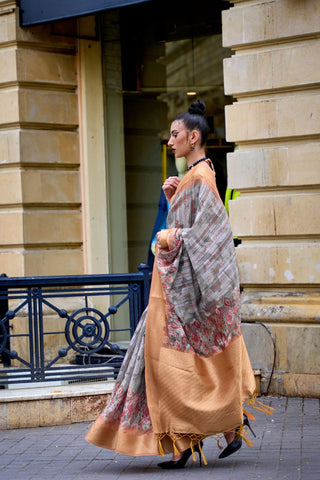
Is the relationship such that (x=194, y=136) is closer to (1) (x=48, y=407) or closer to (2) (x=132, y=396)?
(2) (x=132, y=396)

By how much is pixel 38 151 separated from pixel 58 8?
5.25 ft

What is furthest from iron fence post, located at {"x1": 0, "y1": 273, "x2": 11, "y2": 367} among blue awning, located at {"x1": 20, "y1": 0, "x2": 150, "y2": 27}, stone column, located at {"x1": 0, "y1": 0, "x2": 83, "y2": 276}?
blue awning, located at {"x1": 20, "y1": 0, "x2": 150, "y2": 27}

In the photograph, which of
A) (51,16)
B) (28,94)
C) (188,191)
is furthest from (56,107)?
(188,191)

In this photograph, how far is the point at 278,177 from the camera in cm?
823

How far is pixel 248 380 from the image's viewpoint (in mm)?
5812

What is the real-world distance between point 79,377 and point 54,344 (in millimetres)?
2859

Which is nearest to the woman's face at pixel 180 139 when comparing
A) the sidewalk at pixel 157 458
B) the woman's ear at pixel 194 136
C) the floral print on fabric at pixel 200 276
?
the woman's ear at pixel 194 136

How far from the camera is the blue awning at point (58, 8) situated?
9461mm

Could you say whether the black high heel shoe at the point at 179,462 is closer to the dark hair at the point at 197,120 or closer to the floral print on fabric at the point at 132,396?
the floral print on fabric at the point at 132,396

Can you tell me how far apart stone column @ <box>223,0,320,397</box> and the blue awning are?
4.96 feet

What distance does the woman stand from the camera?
5582 millimetres

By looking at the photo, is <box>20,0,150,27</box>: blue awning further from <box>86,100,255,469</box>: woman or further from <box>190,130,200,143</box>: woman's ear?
<box>86,100,255,469</box>: woman

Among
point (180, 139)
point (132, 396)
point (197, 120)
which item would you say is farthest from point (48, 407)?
point (197, 120)

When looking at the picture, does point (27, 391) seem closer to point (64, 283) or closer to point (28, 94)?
point (64, 283)
